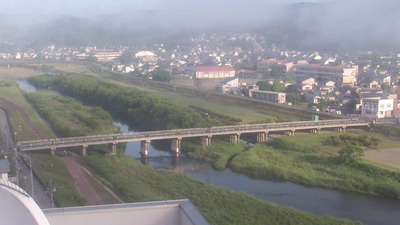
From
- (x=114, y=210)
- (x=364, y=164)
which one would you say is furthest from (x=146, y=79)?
(x=114, y=210)

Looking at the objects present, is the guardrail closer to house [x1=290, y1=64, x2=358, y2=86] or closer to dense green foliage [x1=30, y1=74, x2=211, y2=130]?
dense green foliage [x1=30, y1=74, x2=211, y2=130]

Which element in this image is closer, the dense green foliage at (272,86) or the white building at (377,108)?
the white building at (377,108)

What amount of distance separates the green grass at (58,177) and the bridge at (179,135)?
361 millimetres

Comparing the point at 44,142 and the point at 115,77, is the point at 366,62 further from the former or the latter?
the point at 44,142

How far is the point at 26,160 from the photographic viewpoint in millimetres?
7922

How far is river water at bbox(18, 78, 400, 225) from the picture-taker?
632cm

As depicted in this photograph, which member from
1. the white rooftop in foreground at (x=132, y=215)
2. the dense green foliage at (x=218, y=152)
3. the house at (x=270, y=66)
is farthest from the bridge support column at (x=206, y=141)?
the house at (x=270, y=66)

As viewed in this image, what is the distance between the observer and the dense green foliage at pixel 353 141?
9812mm

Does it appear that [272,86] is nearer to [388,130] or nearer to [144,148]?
[388,130]

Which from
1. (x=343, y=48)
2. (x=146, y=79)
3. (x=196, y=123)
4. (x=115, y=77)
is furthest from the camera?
(x=343, y=48)

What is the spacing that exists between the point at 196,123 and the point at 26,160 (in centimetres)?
456

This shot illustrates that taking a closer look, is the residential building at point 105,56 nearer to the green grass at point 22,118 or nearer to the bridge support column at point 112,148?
the green grass at point 22,118

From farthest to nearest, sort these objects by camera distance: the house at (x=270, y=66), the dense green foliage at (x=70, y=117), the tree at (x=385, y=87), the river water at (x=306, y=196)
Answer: the house at (x=270, y=66) → the tree at (x=385, y=87) → the dense green foliage at (x=70, y=117) → the river water at (x=306, y=196)

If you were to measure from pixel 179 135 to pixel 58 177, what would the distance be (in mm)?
3311
